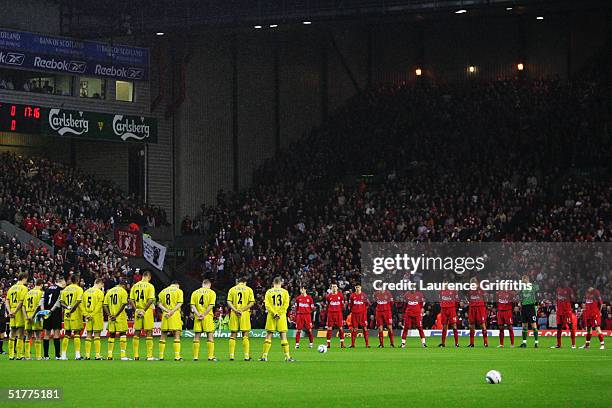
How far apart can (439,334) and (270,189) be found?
16014mm

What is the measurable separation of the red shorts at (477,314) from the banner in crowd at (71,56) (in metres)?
23.7

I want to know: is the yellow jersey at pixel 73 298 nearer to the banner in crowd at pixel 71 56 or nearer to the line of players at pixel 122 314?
the line of players at pixel 122 314

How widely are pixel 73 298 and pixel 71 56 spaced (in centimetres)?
2404

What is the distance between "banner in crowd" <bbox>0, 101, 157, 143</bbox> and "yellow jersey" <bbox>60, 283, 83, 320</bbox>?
21.1 metres

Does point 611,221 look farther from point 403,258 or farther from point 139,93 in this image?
point 139,93

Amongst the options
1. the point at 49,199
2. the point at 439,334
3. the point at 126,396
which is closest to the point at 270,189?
the point at 49,199

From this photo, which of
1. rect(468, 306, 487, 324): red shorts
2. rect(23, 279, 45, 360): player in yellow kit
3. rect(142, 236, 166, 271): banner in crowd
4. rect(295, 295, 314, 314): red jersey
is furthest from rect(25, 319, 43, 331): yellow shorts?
rect(142, 236, 166, 271): banner in crowd

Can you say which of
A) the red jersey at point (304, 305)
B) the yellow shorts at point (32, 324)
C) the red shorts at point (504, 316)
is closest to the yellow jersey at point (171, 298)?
the yellow shorts at point (32, 324)

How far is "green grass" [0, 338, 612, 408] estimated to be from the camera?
65.4 ft

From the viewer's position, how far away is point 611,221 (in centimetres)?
4853

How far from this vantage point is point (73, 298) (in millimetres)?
32312

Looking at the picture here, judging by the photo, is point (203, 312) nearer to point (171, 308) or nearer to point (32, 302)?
point (171, 308)

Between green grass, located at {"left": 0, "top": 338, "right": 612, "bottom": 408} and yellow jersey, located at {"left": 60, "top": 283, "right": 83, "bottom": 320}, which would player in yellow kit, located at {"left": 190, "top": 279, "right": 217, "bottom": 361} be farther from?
yellow jersey, located at {"left": 60, "top": 283, "right": 83, "bottom": 320}

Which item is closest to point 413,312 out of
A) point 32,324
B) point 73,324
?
point 73,324
